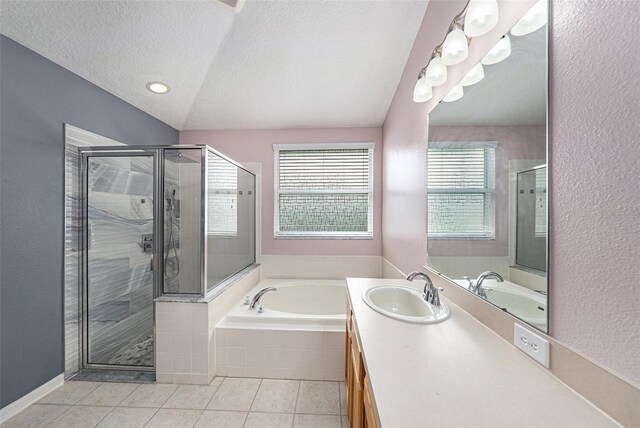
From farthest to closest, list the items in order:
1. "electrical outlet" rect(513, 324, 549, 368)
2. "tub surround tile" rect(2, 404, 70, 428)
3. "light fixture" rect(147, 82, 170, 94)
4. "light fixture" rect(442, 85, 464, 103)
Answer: "light fixture" rect(147, 82, 170, 94), "tub surround tile" rect(2, 404, 70, 428), "light fixture" rect(442, 85, 464, 103), "electrical outlet" rect(513, 324, 549, 368)

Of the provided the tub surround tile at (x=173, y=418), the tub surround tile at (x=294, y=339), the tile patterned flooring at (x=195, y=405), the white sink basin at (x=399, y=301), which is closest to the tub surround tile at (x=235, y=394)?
the tile patterned flooring at (x=195, y=405)

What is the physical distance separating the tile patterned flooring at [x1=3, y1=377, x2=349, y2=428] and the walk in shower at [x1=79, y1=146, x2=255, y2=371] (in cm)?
30

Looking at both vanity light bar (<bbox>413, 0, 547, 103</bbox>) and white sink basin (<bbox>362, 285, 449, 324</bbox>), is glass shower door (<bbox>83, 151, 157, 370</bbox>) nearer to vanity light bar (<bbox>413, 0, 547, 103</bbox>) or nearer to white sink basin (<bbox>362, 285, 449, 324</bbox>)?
white sink basin (<bbox>362, 285, 449, 324</bbox>)

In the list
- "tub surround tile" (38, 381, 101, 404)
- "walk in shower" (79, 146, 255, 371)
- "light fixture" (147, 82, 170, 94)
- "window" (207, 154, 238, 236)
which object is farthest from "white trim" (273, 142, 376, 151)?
"tub surround tile" (38, 381, 101, 404)

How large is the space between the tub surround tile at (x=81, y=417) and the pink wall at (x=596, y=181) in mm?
2390

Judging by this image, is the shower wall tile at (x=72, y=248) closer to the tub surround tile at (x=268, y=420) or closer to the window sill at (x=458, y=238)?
the tub surround tile at (x=268, y=420)

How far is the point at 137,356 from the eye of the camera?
7.00 feet

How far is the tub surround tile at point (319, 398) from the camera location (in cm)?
160

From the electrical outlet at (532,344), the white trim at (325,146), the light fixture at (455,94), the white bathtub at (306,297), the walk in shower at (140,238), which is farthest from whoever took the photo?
the white trim at (325,146)

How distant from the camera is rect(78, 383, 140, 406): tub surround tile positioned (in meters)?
1.66

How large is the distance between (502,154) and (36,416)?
2.90m

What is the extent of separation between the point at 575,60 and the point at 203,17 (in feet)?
6.83

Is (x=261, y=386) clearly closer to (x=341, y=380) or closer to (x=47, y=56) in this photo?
(x=341, y=380)

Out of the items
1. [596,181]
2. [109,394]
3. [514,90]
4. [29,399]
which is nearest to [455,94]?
[514,90]
